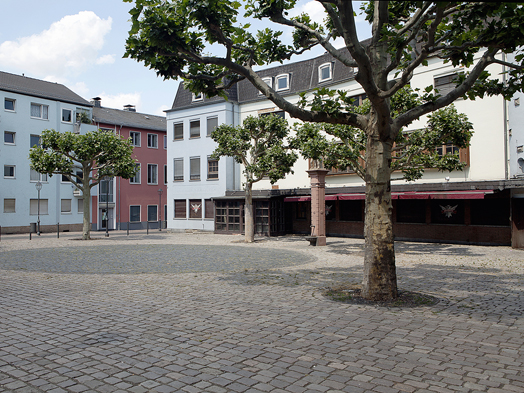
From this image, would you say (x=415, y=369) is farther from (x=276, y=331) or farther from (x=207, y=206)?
(x=207, y=206)

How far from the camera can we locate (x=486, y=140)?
2280cm

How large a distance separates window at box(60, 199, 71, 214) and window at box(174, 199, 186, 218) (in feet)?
A: 40.3

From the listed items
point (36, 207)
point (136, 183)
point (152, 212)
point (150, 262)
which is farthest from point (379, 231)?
point (152, 212)

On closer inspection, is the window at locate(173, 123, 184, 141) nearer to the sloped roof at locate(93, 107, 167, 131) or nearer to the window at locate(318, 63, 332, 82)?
the sloped roof at locate(93, 107, 167, 131)

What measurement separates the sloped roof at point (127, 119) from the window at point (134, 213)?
30.6ft

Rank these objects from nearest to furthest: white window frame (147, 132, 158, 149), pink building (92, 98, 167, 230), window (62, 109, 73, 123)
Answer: window (62, 109, 73, 123) < pink building (92, 98, 167, 230) < white window frame (147, 132, 158, 149)

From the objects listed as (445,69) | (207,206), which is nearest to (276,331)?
(445,69)

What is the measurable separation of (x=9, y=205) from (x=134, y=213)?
43.4 ft

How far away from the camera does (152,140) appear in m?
53.3

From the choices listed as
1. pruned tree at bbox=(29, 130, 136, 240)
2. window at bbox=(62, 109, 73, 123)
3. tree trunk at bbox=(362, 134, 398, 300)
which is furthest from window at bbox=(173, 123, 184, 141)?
tree trunk at bbox=(362, 134, 398, 300)

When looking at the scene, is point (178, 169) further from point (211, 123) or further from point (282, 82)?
point (282, 82)

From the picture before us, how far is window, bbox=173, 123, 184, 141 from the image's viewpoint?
40.3m

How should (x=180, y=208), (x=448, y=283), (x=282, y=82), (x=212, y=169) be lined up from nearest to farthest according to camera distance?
(x=448, y=283), (x=282, y=82), (x=212, y=169), (x=180, y=208)

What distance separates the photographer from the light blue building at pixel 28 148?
40.5 m
